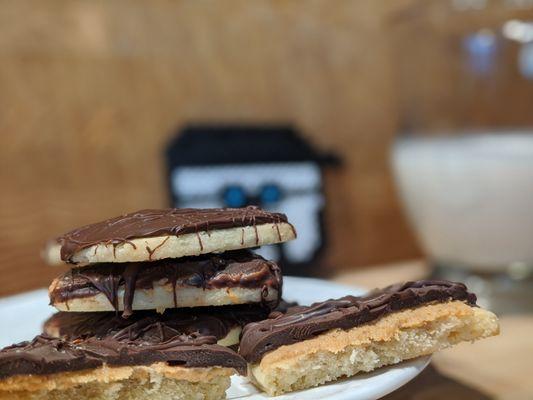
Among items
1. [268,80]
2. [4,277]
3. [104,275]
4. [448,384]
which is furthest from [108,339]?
[268,80]

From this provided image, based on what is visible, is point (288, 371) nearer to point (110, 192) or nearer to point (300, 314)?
point (300, 314)

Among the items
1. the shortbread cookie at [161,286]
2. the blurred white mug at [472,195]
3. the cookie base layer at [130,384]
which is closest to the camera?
the cookie base layer at [130,384]

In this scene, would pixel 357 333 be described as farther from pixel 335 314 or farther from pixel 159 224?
pixel 159 224

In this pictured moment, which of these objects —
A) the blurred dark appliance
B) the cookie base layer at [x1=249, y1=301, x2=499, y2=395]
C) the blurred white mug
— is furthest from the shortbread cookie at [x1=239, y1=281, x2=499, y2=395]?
the blurred dark appliance

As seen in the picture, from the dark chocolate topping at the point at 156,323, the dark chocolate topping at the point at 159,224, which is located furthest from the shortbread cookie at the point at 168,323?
the dark chocolate topping at the point at 159,224

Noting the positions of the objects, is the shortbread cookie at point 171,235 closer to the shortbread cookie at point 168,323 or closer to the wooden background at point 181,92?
the shortbread cookie at point 168,323

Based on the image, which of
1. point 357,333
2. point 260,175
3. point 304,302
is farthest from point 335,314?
point 260,175
